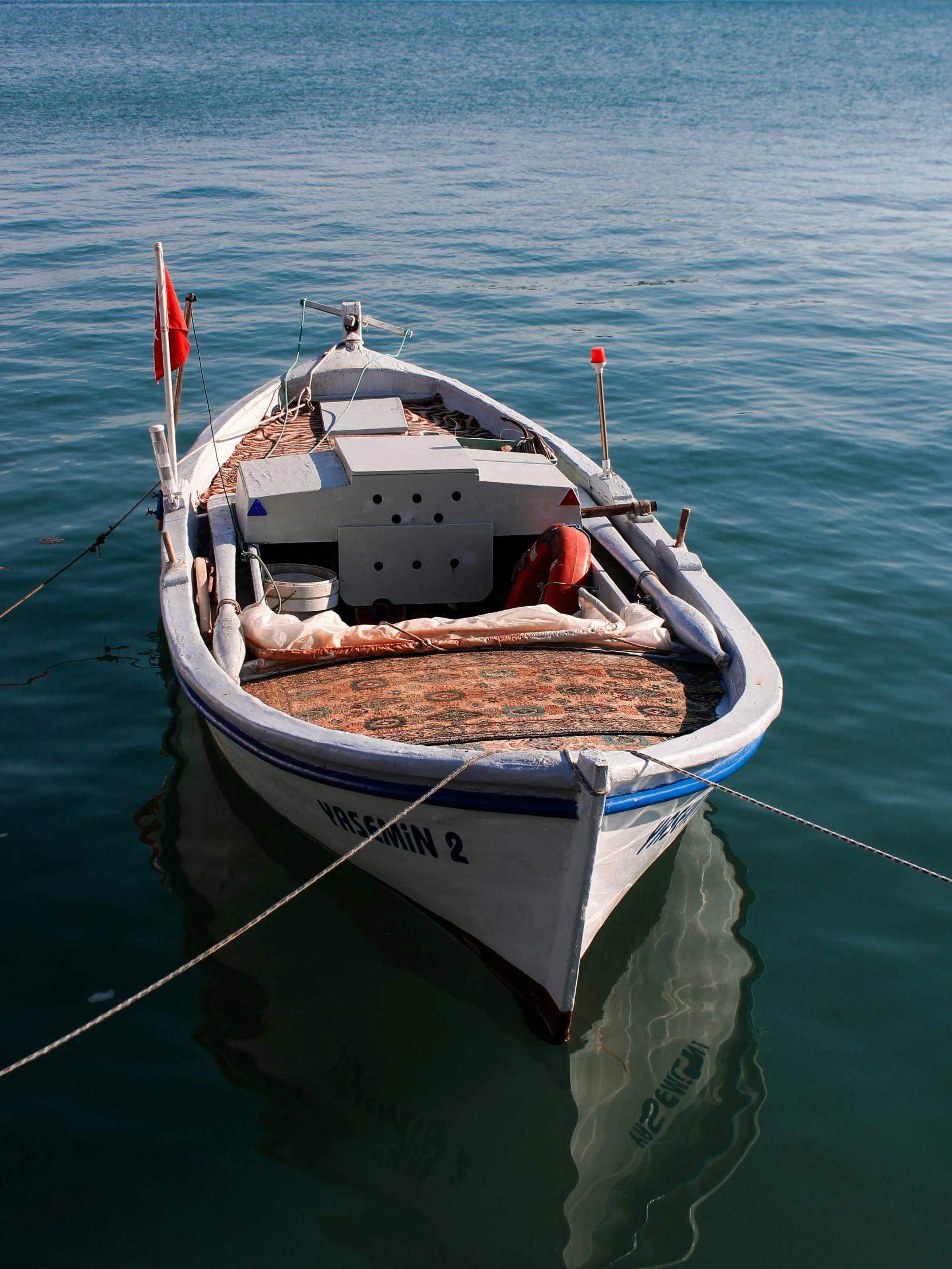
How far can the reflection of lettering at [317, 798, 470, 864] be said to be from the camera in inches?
199

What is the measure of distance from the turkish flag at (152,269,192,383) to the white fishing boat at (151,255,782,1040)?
0.50 ft

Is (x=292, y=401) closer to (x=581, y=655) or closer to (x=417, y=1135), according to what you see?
(x=581, y=655)

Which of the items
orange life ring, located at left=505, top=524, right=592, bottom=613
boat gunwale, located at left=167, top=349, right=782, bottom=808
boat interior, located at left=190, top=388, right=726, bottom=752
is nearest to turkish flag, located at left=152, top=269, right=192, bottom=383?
boat interior, located at left=190, top=388, right=726, bottom=752

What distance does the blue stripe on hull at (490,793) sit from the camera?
458 cm

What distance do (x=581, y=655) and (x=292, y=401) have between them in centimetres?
642

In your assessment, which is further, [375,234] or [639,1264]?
[375,234]

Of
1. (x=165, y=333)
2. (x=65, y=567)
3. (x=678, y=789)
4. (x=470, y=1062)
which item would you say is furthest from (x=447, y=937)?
(x=65, y=567)

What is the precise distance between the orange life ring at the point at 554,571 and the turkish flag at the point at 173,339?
3.09 metres

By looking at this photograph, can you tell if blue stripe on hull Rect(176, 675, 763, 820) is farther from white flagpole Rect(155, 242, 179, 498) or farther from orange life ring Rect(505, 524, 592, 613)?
white flagpole Rect(155, 242, 179, 498)

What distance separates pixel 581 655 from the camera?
6.12 meters

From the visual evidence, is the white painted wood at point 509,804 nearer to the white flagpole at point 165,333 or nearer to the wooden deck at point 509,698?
the wooden deck at point 509,698

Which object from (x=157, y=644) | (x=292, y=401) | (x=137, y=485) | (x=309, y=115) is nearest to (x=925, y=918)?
(x=157, y=644)

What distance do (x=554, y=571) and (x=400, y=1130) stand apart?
12.0 ft

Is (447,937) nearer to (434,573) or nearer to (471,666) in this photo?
(471,666)
